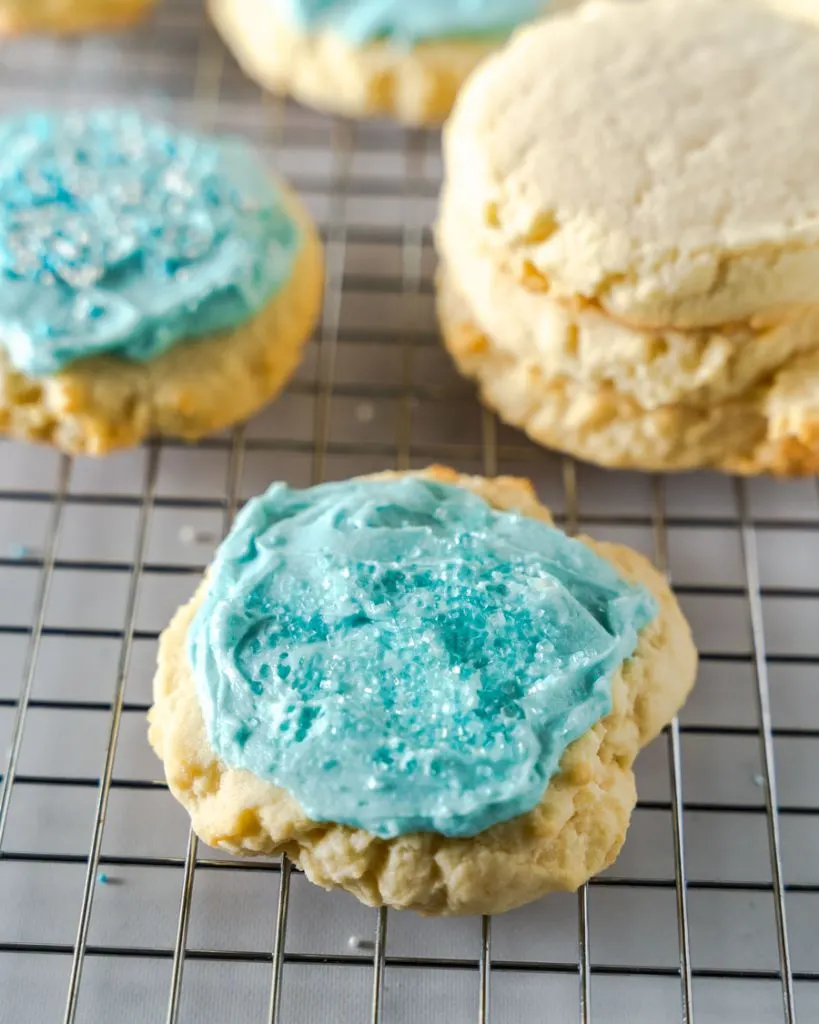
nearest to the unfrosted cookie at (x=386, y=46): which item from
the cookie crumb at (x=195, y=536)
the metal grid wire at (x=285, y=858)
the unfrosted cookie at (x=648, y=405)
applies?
the metal grid wire at (x=285, y=858)

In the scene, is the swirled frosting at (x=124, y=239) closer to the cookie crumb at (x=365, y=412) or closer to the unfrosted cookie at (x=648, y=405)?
the cookie crumb at (x=365, y=412)

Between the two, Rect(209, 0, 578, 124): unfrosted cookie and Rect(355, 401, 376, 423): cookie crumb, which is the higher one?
Rect(209, 0, 578, 124): unfrosted cookie

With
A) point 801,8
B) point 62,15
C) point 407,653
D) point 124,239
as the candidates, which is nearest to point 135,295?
point 124,239

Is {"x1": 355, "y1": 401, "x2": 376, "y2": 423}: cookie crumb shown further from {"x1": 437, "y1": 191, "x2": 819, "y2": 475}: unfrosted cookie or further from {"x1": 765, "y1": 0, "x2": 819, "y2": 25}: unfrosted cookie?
{"x1": 765, "y1": 0, "x2": 819, "y2": 25}: unfrosted cookie

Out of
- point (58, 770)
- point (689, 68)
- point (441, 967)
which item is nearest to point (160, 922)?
point (58, 770)

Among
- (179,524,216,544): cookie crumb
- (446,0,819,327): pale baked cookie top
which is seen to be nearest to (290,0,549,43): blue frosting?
(446,0,819,327): pale baked cookie top
